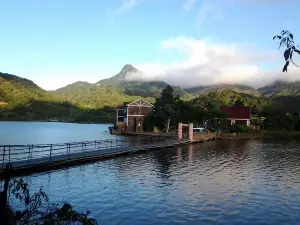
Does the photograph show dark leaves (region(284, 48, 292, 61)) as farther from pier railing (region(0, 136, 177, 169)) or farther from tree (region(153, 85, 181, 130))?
tree (region(153, 85, 181, 130))

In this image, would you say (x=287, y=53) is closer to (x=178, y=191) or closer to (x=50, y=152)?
(x=178, y=191)

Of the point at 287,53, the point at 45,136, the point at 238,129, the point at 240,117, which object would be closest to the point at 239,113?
the point at 240,117

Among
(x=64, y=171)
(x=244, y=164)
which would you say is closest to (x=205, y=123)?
(x=244, y=164)

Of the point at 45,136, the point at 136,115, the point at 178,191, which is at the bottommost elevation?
the point at 178,191

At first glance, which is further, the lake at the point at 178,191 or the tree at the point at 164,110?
the tree at the point at 164,110

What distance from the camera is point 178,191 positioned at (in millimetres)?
24391

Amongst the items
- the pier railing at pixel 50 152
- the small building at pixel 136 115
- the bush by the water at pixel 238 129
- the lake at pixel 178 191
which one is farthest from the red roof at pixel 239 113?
the lake at pixel 178 191

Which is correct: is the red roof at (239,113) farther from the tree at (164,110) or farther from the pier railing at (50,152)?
the pier railing at (50,152)

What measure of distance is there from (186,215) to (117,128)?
88856 millimetres

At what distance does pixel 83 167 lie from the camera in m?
34.1

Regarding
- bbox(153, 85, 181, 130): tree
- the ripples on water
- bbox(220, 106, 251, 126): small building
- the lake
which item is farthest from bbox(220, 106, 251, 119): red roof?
the ripples on water

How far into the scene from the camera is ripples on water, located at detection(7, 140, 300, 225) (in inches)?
741

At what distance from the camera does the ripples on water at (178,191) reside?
18828 millimetres

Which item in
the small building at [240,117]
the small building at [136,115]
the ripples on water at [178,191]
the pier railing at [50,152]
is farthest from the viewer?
the small building at [240,117]
